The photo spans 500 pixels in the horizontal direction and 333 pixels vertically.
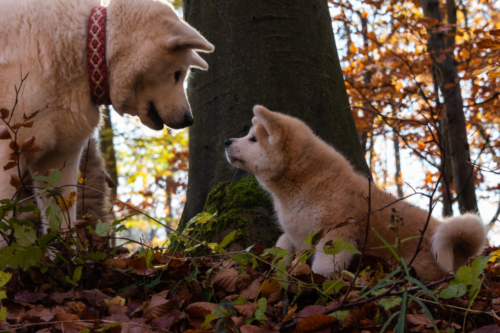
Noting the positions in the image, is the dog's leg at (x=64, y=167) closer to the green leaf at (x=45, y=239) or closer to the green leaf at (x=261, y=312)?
the green leaf at (x=45, y=239)

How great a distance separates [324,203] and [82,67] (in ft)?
7.00

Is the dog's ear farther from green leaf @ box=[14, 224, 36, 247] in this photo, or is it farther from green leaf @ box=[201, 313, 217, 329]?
green leaf @ box=[201, 313, 217, 329]

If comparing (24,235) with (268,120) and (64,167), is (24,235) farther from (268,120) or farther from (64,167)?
(268,120)

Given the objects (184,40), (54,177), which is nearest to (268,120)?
(184,40)

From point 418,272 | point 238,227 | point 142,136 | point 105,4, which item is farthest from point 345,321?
point 142,136

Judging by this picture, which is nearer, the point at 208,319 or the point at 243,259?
the point at 208,319

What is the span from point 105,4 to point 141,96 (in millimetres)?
863

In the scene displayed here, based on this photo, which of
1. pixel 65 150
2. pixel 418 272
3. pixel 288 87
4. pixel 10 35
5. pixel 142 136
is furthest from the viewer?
pixel 142 136

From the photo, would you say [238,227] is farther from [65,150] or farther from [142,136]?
[142,136]

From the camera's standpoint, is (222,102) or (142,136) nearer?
(222,102)

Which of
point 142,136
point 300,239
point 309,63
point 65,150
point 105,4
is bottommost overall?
point 300,239

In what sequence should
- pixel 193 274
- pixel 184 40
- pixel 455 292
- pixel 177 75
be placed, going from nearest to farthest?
pixel 455 292 < pixel 193 274 < pixel 184 40 < pixel 177 75

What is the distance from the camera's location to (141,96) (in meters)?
3.68

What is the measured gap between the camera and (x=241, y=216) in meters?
3.50
